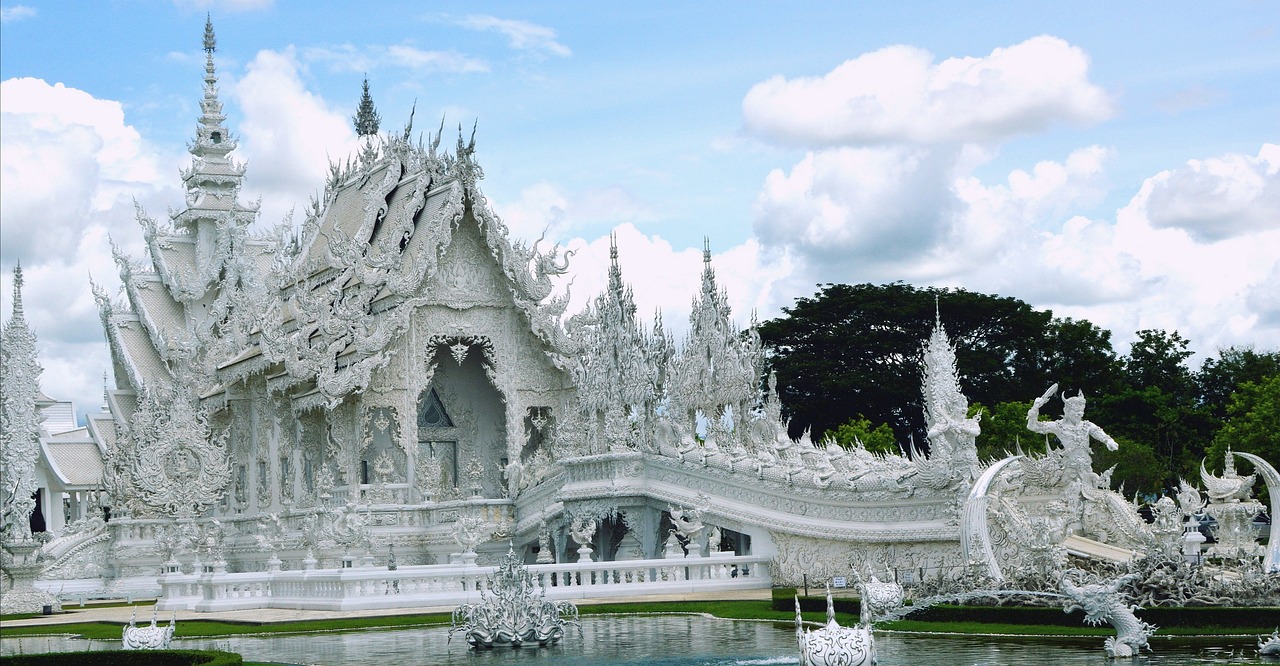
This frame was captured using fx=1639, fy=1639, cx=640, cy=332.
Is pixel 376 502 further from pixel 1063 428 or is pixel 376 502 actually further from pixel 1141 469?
pixel 1141 469

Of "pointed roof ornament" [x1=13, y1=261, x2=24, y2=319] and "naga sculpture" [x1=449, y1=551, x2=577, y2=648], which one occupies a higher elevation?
"pointed roof ornament" [x1=13, y1=261, x2=24, y2=319]

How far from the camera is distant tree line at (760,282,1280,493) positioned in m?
41.6

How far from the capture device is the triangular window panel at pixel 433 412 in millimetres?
31688

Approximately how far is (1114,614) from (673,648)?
4092 mm

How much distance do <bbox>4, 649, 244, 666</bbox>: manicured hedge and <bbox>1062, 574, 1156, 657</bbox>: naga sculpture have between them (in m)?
6.89

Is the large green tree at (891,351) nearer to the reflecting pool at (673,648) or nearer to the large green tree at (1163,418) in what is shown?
the large green tree at (1163,418)

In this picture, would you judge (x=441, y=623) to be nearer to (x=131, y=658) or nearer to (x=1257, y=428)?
(x=131, y=658)

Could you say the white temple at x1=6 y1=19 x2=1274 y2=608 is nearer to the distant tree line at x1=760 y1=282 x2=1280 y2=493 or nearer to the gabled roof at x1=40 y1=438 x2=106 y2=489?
the gabled roof at x1=40 y1=438 x2=106 y2=489

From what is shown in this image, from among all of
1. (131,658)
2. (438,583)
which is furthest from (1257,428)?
(131,658)

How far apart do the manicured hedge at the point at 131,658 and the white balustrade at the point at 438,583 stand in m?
6.81

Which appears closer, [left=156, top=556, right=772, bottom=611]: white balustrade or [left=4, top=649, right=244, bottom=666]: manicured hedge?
[left=4, top=649, right=244, bottom=666]: manicured hedge

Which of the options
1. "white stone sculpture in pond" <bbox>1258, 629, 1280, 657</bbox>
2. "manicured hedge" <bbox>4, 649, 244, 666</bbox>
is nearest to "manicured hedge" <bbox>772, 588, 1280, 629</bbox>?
"white stone sculpture in pond" <bbox>1258, 629, 1280, 657</bbox>

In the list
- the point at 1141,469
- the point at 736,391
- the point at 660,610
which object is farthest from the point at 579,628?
the point at 1141,469

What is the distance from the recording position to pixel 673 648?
15047 mm
